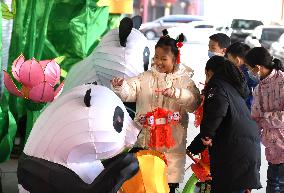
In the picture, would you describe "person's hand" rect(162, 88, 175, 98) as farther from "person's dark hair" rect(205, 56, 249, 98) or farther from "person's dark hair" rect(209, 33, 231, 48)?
"person's dark hair" rect(209, 33, 231, 48)

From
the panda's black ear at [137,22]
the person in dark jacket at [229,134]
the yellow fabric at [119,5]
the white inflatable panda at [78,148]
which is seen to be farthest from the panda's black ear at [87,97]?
the yellow fabric at [119,5]

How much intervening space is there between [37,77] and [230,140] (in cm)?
128

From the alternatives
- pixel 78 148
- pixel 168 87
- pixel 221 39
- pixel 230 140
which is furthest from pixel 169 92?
pixel 221 39

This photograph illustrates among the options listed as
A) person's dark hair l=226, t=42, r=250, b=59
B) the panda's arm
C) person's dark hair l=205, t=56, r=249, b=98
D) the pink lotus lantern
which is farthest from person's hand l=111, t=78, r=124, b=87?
person's dark hair l=226, t=42, r=250, b=59

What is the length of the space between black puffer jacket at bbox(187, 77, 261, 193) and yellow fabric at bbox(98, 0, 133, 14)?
7.02 feet

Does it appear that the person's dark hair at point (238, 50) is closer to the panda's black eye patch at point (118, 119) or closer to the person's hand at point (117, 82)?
the person's hand at point (117, 82)

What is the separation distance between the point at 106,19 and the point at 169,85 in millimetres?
1966

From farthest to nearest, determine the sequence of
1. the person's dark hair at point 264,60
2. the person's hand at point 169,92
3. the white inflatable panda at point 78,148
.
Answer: the person's dark hair at point 264,60 < the person's hand at point 169,92 < the white inflatable panda at point 78,148

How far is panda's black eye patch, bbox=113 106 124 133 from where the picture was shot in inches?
70.1

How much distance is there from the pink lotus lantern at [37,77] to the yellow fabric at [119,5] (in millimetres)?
1401

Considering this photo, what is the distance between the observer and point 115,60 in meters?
2.68

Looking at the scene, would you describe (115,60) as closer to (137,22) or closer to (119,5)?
(137,22)

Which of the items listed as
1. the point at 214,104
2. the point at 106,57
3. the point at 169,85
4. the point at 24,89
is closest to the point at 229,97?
the point at 214,104

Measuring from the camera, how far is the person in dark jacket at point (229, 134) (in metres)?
2.38
